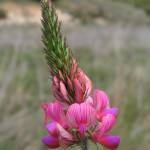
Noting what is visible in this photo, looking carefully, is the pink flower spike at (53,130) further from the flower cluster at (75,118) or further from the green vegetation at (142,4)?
the green vegetation at (142,4)

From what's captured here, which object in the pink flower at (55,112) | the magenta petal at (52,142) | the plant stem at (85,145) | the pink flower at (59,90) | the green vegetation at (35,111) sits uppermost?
the pink flower at (59,90)

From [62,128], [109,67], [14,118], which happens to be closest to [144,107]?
[14,118]

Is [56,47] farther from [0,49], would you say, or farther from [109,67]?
[0,49]

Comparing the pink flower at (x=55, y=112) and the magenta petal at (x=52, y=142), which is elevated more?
the pink flower at (x=55, y=112)

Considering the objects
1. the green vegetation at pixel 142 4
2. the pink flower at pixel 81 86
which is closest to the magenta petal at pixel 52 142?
the pink flower at pixel 81 86

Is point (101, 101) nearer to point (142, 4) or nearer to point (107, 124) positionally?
point (107, 124)

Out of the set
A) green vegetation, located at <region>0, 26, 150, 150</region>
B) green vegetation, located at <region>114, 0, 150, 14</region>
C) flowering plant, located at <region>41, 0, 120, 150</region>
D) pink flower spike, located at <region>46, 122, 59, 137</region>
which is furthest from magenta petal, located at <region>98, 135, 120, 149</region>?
green vegetation, located at <region>114, 0, 150, 14</region>
